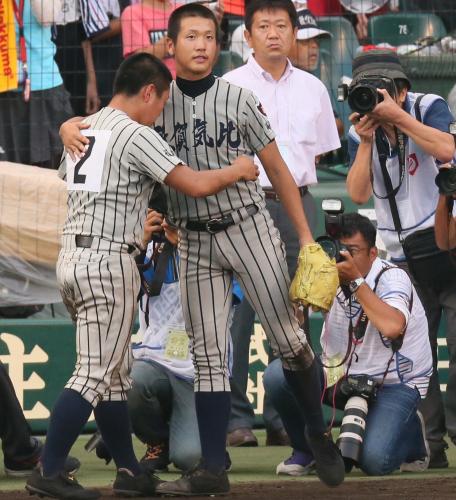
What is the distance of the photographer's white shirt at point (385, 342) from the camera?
6.77m

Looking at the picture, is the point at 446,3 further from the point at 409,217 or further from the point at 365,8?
the point at 409,217

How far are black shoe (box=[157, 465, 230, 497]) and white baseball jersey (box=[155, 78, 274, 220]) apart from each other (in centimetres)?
113

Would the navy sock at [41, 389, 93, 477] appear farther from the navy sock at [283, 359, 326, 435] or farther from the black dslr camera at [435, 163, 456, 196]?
the black dslr camera at [435, 163, 456, 196]

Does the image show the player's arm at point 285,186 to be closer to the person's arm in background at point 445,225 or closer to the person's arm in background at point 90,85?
the person's arm in background at point 445,225

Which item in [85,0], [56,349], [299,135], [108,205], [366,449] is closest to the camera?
[108,205]

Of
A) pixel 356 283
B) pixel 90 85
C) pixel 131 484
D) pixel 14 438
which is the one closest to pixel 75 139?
pixel 131 484

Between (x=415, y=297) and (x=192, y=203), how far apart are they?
5.10 ft

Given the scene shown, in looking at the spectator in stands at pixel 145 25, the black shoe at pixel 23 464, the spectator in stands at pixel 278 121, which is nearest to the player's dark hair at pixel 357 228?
the spectator in stands at pixel 278 121

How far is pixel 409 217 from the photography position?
7.07m

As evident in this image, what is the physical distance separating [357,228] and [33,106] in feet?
11.9

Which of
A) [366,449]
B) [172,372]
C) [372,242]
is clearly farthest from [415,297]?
[172,372]

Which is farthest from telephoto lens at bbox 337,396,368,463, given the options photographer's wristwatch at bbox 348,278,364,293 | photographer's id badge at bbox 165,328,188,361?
photographer's id badge at bbox 165,328,188,361

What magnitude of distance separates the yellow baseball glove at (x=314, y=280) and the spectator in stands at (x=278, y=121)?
2021 mm

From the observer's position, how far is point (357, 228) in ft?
22.3
